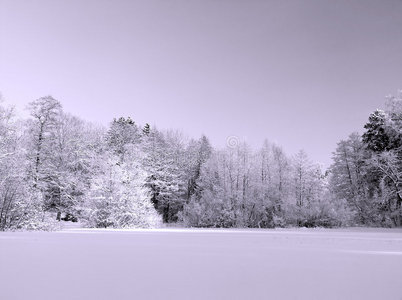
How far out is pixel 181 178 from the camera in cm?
3931

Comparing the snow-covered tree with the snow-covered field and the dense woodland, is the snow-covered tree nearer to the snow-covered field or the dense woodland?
the dense woodland

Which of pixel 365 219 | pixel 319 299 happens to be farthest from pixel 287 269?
pixel 365 219

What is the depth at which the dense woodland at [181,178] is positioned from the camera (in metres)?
22.8

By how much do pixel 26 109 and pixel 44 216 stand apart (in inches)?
578

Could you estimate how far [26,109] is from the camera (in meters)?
28.1

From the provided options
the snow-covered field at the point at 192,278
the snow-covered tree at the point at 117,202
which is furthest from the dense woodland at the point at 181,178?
the snow-covered field at the point at 192,278

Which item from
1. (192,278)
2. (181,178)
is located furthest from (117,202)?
(192,278)

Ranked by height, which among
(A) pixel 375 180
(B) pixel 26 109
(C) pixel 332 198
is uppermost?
(B) pixel 26 109

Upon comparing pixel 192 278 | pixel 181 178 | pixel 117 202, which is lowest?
pixel 192 278

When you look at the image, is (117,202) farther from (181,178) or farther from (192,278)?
(192,278)

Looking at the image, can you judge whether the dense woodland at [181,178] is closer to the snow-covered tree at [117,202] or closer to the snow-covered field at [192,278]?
the snow-covered tree at [117,202]

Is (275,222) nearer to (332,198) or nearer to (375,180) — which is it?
(332,198)

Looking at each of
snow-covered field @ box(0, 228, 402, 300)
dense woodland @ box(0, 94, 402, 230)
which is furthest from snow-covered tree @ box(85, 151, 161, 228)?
snow-covered field @ box(0, 228, 402, 300)

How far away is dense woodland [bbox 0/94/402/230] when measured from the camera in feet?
74.9
